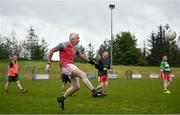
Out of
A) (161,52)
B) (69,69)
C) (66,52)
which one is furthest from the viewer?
(161,52)

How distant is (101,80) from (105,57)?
3.39 feet

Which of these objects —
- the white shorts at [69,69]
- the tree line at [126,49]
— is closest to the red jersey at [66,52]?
the white shorts at [69,69]

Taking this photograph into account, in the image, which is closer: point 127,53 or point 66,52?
point 66,52

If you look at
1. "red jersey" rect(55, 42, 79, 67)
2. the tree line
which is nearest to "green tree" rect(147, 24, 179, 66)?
the tree line

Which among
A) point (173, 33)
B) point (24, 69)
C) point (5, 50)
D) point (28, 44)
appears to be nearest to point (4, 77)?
point (24, 69)

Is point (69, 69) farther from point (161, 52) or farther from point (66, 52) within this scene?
point (161, 52)

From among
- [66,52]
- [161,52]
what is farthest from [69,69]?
[161,52]

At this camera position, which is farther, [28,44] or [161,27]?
[161,27]

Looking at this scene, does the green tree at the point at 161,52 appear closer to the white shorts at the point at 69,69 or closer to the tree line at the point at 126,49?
the tree line at the point at 126,49

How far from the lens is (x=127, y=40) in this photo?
360 ft

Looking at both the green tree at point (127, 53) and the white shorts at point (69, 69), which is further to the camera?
the green tree at point (127, 53)

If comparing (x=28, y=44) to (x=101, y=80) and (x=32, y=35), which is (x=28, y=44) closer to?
(x=32, y=35)

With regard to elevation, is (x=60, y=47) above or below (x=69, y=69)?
above

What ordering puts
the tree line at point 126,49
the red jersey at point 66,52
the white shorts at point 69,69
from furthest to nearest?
the tree line at point 126,49 < the red jersey at point 66,52 < the white shorts at point 69,69
